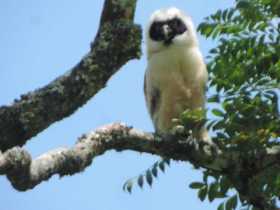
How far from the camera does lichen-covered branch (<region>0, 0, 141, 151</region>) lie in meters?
4.70

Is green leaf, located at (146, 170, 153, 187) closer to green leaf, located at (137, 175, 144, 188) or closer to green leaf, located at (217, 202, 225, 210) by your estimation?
green leaf, located at (137, 175, 144, 188)

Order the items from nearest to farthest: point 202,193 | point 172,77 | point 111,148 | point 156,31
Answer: point 111,148 → point 202,193 → point 172,77 → point 156,31

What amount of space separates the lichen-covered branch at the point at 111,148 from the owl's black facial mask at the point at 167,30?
2211mm

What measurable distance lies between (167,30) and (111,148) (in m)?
3.06

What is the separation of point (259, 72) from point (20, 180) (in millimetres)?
2146

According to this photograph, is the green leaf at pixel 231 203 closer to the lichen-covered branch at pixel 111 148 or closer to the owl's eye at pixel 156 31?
the lichen-covered branch at pixel 111 148

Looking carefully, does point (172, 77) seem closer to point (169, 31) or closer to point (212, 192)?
point (169, 31)

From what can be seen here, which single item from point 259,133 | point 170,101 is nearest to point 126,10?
point 259,133

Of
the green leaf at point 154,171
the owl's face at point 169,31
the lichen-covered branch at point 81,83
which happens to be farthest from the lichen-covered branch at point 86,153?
the owl's face at point 169,31

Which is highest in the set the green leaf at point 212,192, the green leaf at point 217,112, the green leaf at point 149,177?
the green leaf at point 217,112

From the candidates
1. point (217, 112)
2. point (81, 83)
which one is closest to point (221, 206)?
point (217, 112)

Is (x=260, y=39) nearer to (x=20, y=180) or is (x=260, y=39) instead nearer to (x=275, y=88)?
(x=275, y=88)

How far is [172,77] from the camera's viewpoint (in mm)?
7145

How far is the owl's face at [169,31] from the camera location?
297 inches
